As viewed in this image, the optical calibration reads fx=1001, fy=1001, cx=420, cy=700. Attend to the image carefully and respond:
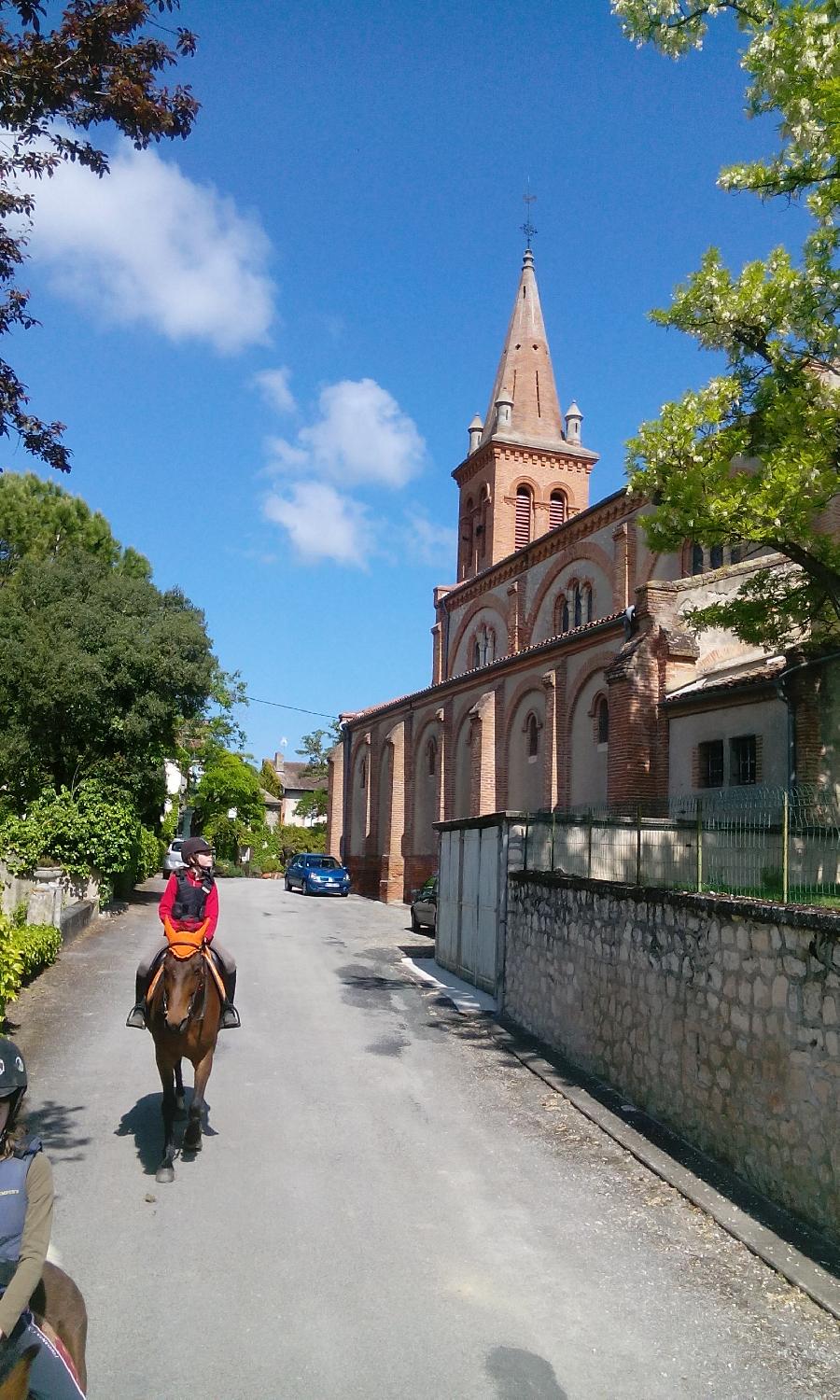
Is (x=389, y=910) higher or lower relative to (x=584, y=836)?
lower

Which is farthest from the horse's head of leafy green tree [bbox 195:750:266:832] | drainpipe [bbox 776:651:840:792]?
leafy green tree [bbox 195:750:266:832]

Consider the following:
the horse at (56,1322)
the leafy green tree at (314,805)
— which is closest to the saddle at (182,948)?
the horse at (56,1322)

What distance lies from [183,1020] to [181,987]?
0.77 ft

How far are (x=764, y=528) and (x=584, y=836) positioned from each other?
4.37 meters

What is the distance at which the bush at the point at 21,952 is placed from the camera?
1005 cm

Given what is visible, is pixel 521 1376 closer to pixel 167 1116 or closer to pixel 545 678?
pixel 167 1116

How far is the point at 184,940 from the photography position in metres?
7.70

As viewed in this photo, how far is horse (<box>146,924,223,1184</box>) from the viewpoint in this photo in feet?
24.3

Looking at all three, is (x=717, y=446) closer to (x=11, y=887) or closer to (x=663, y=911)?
(x=663, y=911)

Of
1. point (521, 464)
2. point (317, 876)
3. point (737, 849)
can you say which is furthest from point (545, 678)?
point (737, 849)

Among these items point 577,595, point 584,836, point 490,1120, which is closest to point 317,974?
point 584,836

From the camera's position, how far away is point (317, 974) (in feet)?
57.9

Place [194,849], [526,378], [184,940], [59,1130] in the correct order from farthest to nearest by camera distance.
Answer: [526,378] → [194,849] → [59,1130] → [184,940]

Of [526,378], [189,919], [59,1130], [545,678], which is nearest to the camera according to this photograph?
[189,919]
